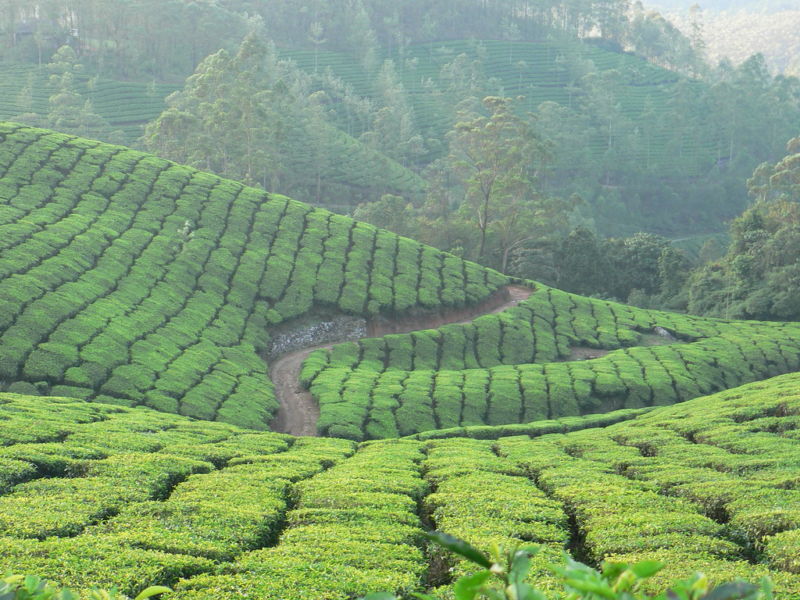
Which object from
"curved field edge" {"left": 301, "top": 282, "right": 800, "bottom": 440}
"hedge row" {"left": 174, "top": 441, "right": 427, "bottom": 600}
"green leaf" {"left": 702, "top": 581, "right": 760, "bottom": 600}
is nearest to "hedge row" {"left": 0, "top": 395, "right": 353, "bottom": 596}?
"hedge row" {"left": 174, "top": 441, "right": 427, "bottom": 600}

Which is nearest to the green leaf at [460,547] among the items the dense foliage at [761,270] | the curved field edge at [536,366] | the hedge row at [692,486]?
the hedge row at [692,486]

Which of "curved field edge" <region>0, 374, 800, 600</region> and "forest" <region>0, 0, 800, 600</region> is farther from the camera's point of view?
"forest" <region>0, 0, 800, 600</region>

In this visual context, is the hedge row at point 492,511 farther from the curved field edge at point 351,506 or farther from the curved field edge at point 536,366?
the curved field edge at point 536,366

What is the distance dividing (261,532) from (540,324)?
1309 inches

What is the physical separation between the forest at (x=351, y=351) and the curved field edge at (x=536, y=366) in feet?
0.64

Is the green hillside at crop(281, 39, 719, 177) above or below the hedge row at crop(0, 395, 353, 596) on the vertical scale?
above

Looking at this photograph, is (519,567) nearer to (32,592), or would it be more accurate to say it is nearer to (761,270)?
(32,592)

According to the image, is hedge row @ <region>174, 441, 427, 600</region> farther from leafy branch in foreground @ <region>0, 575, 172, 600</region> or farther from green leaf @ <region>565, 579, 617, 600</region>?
green leaf @ <region>565, 579, 617, 600</region>

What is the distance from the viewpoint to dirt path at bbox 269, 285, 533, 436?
30.3m

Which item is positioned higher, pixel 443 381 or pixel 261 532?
pixel 261 532

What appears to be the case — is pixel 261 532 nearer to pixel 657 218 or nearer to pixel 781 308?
pixel 781 308

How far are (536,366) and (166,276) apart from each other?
19877 millimetres

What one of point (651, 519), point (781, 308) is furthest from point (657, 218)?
point (651, 519)

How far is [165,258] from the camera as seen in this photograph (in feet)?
128
